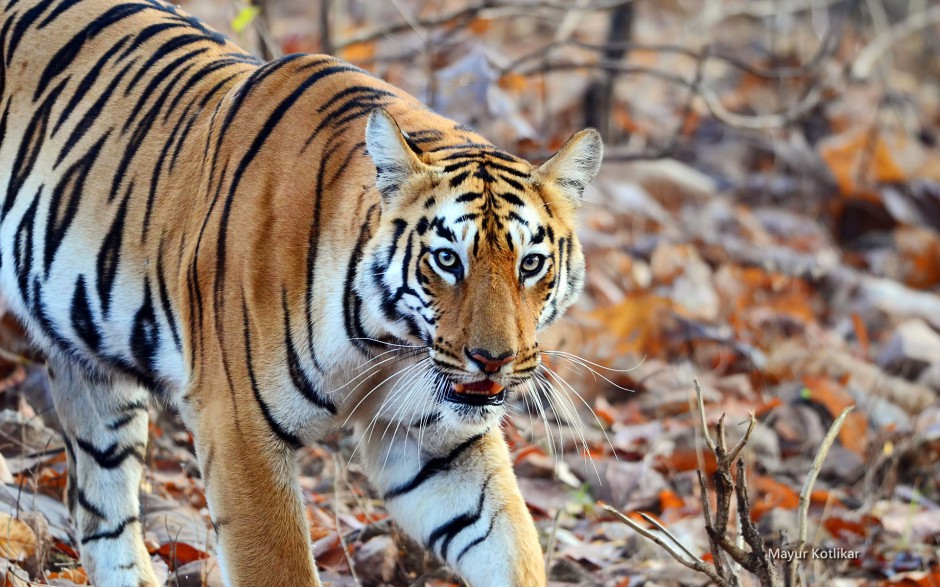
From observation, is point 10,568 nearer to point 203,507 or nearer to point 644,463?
point 203,507

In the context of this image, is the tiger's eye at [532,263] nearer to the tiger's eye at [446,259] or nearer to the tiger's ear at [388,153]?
the tiger's eye at [446,259]

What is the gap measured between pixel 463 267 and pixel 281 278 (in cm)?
49

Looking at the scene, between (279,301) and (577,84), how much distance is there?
22.3 ft

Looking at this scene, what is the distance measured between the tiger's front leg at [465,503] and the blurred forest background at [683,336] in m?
0.27

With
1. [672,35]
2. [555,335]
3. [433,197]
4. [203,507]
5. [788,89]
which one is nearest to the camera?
[433,197]

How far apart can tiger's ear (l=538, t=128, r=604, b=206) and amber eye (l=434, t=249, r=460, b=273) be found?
39cm

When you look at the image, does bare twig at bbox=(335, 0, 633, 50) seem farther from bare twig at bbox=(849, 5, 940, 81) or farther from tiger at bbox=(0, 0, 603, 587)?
bare twig at bbox=(849, 5, 940, 81)

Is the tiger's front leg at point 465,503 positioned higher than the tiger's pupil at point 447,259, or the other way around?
the tiger's pupil at point 447,259

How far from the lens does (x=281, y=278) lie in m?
3.16

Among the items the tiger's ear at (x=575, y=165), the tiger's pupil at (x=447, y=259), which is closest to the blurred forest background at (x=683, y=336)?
the tiger's pupil at (x=447, y=259)

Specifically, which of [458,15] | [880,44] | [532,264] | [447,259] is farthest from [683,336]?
Answer: [880,44]

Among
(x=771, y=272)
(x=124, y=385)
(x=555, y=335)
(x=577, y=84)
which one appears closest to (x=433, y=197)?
(x=124, y=385)

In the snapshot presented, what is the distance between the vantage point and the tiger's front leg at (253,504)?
3141mm

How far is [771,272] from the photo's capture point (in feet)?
26.4
